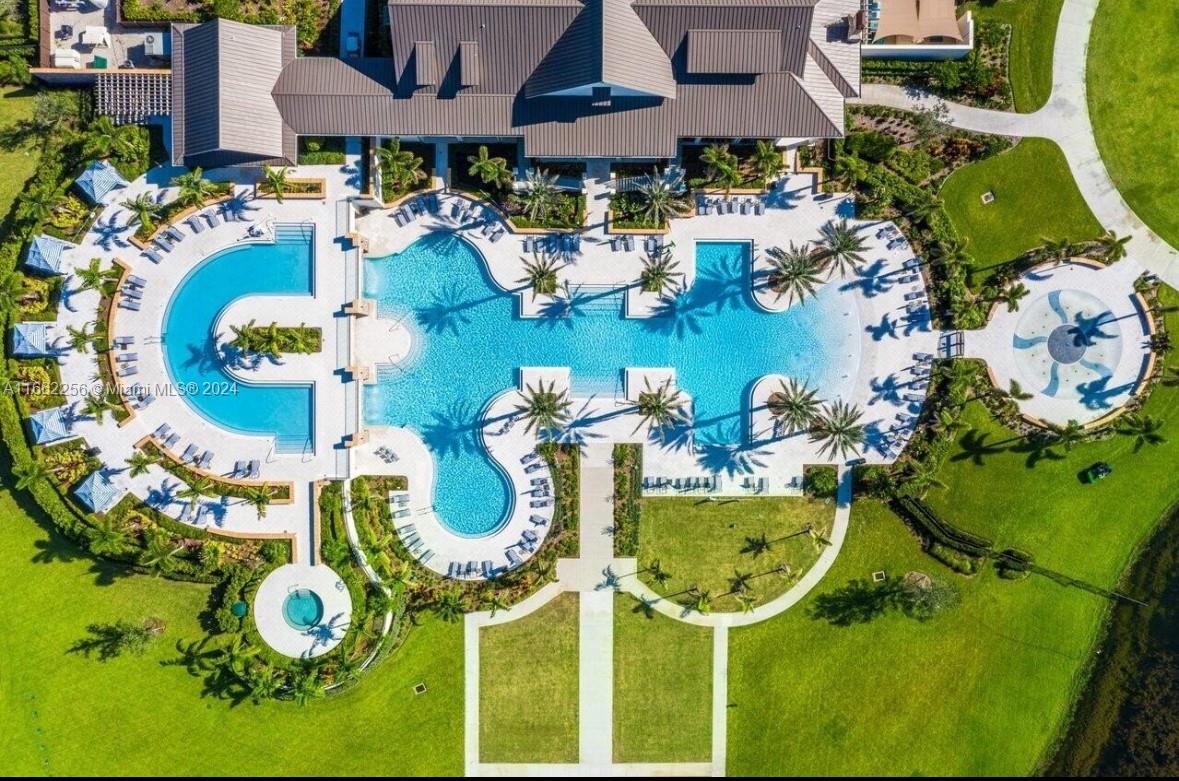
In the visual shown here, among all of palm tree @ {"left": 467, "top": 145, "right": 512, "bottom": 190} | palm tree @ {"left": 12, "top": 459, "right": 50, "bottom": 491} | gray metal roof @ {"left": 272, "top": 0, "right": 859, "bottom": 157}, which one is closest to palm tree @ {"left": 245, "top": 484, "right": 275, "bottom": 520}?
palm tree @ {"left": 12, "top": 459, "right": 50, "bottom": 491}

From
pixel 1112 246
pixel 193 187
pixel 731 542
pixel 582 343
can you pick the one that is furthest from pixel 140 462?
pixel 1112 246

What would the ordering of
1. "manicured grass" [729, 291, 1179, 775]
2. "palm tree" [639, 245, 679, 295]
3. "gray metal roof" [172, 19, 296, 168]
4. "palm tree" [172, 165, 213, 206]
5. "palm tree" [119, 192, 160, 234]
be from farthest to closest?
1. "manicured grass" [729, 291, 1179, 775]
2. "palm tree" [639, 245, 679, 295]
3. "palm tree" [119, 192, 160, 234]
4. "palm tree" [172, 165, 213, 206]
5. "gray metal roof" [172, 19, 296, 168]

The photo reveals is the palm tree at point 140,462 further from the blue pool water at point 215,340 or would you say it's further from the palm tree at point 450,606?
the palm tree at point 450,606

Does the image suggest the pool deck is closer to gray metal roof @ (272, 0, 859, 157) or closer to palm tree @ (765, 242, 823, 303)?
palm tree @ (765, 242, 823, 303)

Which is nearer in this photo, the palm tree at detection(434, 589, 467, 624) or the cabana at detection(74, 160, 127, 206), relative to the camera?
the cabana at detection(74, 160, 127, 206)

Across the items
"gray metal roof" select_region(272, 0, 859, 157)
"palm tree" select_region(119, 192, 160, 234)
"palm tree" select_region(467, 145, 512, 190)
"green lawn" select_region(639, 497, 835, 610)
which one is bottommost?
"green lawn" select_region(639, 497, 835, 610)

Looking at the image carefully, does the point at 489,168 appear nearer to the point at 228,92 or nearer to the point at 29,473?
the point at 228,92

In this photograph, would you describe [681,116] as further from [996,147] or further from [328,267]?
[328,267]
